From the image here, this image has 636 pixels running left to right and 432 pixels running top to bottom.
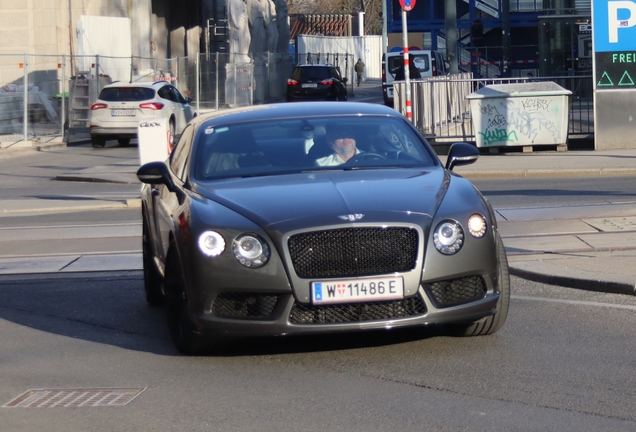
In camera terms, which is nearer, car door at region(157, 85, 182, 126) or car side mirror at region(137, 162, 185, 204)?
car side mirror at region(137, 162, 185, 204)

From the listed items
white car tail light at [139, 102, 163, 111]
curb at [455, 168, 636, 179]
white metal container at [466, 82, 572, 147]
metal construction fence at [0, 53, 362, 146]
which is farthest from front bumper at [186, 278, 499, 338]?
metal construction fence at [0, 53, 362, 146]

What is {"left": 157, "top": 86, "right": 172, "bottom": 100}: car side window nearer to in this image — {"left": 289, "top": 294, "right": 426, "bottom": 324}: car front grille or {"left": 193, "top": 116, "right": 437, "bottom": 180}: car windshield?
{"left": 193, "top": 116, "right": 437, "bottom": 180}: car windshield

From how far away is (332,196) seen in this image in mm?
6090

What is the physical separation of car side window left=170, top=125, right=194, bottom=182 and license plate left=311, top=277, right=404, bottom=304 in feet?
5.35

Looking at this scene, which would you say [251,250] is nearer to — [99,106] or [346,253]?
[346,253]

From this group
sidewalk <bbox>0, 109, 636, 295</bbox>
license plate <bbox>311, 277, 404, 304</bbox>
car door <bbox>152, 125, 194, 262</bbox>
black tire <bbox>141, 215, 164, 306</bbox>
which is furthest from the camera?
sidewalk <bbox>0, 109, 636, 295</bbox>

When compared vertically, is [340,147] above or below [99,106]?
below

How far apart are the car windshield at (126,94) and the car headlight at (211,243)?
21338mm

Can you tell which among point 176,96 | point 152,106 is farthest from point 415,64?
point 152,106

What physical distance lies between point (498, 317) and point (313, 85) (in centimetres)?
3640

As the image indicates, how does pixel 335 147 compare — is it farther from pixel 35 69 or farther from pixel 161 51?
pixel 161 51

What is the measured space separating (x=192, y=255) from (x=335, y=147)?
4.93 feet

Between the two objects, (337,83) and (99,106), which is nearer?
(99,106)

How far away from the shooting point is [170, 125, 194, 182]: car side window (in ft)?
23.8
